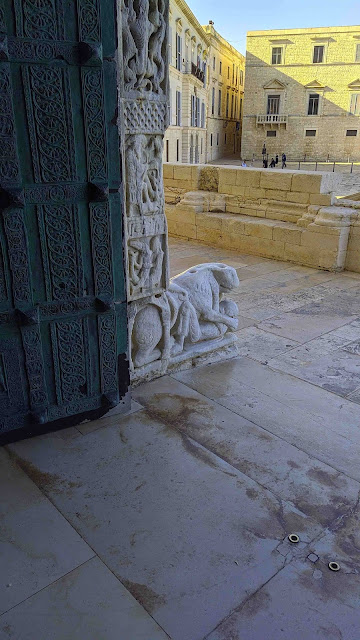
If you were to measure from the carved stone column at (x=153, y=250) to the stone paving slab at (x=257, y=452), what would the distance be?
34cm

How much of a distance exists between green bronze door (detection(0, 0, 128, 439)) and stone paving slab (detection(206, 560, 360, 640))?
Result: 1.49 m

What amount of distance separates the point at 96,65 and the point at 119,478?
2116 millimetres

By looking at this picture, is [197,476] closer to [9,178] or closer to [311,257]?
[9,178]

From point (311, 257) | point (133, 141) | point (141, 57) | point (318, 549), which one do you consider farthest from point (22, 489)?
point (311, 257)

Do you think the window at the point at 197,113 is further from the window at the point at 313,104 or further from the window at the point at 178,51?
the window at the point at 313,104

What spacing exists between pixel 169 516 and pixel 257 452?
0.72 meters

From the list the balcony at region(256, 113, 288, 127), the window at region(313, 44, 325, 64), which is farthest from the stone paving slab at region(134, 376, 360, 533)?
the window at region(313, 44, 325, 64)

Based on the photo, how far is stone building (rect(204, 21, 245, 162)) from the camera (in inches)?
1485

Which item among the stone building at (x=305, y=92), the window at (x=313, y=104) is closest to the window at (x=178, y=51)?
the stone building at (x=305, y=92)

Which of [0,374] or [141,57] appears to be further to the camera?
[141,57]

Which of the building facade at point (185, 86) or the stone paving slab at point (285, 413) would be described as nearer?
the stone paving slab at point (285, 413)

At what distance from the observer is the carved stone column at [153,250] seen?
2729 millimetres

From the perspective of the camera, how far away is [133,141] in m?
2.84

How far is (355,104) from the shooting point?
33688 millimetres
